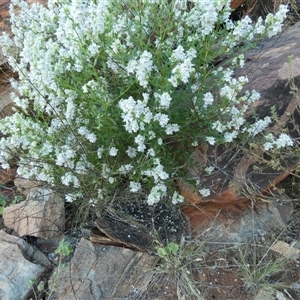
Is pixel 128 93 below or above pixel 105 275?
above

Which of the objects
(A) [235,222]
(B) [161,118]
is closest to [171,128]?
(B) [161,118]

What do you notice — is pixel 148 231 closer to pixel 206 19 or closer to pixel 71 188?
pixel 71 188

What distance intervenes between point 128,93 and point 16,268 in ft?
5.54

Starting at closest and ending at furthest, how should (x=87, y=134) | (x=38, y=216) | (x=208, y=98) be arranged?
1. (x=208, y=98)
2. (x=87, y=134)
3. (x=38, y=216)

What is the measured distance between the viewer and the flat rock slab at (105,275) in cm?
335

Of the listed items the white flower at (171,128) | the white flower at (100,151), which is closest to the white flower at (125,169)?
the white flower at (100,151)

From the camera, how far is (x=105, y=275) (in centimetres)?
342

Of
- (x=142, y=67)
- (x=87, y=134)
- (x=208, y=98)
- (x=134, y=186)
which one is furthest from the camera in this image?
(x=134, y=186)

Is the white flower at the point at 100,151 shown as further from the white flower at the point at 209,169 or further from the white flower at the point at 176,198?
the white flower at the point at 209,169

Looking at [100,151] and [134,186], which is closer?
[100,151]

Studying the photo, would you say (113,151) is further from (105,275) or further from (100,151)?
(105,275)

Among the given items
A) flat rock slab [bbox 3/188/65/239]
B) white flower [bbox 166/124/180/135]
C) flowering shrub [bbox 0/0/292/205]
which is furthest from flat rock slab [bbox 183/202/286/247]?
flat rock slab [bbox 3/188/65/239]

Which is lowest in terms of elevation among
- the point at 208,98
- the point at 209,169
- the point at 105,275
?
the point at 105,275

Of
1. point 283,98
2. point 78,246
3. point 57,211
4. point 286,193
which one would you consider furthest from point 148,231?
point 283,98
